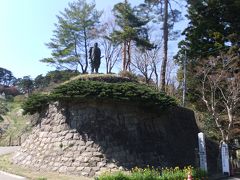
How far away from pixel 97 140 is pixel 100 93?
204cm

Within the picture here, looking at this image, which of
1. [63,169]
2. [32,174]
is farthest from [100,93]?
[32,174]

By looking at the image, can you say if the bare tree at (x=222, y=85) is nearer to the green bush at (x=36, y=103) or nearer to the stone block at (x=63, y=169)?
the green bush at (x=36, y=103)

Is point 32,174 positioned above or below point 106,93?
below

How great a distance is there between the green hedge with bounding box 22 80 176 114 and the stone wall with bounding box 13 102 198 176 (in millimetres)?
510

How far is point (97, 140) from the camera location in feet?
50.0

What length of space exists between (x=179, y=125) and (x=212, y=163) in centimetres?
322

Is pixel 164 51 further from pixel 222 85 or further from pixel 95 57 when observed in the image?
pixel 95 57

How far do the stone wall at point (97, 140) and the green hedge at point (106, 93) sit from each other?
20.1 inches

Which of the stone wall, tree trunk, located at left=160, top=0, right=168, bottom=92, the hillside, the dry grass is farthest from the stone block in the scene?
tree trunk, located at left=160, top=0, right=168, bottom=92

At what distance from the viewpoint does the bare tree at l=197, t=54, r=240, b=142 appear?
2402cm

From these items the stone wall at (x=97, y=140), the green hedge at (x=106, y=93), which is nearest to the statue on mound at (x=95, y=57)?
the green hedge at (x=106, y=93)

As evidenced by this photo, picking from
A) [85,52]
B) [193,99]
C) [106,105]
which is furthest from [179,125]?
[85,52]

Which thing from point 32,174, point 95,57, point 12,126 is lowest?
point 32,174

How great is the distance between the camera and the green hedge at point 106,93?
15.6 metres
